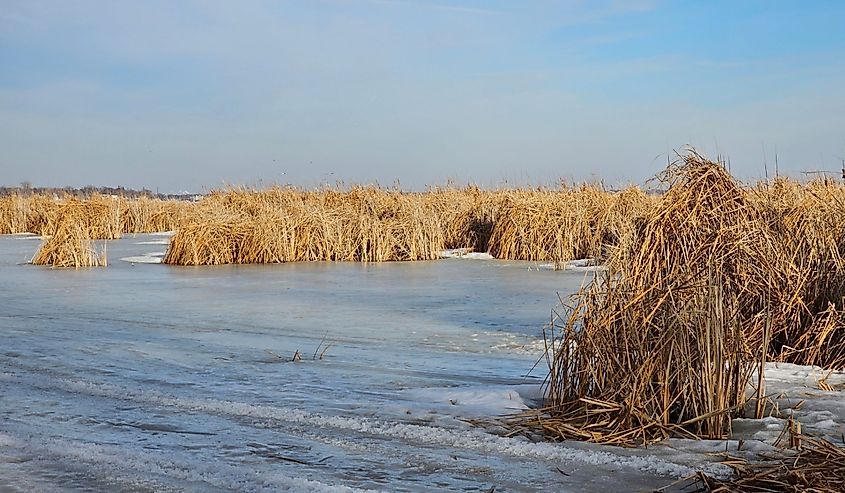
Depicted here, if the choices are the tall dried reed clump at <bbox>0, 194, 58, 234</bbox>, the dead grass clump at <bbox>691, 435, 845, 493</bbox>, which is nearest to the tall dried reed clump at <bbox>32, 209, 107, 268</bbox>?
the dead grass clump at <bbox>691, 435, 845, 493</bbox>

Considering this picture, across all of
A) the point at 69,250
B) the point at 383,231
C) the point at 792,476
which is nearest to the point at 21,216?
the point at 69,250

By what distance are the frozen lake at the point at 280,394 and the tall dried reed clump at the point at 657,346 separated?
28 centimetres

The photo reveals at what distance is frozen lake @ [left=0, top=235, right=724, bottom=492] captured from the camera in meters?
3.53

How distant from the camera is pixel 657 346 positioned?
414 centimetres

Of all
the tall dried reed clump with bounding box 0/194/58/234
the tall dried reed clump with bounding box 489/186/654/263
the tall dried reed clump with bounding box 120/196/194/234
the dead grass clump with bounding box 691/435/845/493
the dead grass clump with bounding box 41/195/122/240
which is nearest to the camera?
the dead grass clump with bounding box 691/435/845/493

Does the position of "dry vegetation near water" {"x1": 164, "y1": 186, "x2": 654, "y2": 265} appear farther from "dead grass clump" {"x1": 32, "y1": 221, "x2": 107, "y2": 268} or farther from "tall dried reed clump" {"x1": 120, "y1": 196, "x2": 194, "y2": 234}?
"tall dried reed clump" {"x1": 120, "y1": 196, "x2": 194, "y2": 234}

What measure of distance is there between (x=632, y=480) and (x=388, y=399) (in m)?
1.68

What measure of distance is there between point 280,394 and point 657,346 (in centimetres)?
199

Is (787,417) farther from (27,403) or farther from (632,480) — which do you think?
(27,403)

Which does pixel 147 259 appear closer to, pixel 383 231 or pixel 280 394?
pixel 383 231

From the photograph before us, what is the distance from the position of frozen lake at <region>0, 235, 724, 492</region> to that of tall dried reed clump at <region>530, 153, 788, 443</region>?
0.91 feet

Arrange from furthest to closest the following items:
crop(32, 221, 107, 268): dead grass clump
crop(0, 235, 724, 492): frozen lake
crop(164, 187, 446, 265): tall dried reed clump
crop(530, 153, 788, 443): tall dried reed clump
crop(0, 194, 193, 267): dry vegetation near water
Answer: crop(164, 187, 446, 265): tall dried reed clump, crop(0, 194, 193, 267): dry vegetation near water, crop(32, 221, 107, 268): dead grass clump, crop(530, 153, 788, 443): tall dried reed clump, crop(0, 235, 724, 492): frozen lake

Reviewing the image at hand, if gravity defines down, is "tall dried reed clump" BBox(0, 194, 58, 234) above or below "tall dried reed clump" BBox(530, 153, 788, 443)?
above

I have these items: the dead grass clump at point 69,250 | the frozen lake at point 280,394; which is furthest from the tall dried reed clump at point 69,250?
the frozen lake at point 280,394
